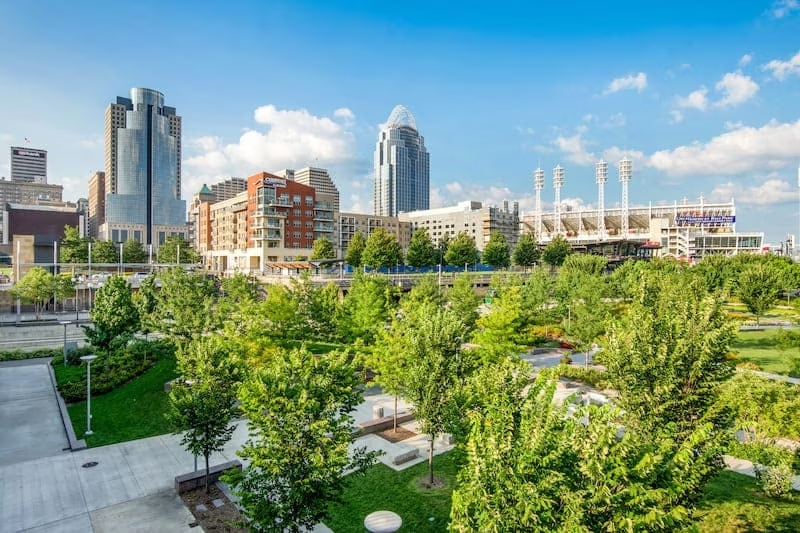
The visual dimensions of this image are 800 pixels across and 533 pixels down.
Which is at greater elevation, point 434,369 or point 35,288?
point 35,288

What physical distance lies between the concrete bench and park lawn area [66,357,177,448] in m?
9.76

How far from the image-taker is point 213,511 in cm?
1577

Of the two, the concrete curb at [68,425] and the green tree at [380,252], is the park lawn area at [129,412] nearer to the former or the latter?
the concrete curb at [68,425]

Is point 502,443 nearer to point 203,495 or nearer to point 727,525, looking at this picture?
point 727,525

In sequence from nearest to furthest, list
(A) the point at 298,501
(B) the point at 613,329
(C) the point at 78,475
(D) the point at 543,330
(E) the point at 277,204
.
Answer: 1. (A) the point at 298,501
2. (B) the point at 613,329
3. (C) the point at 78,475
4. (D) the point at 543,330
5. (E) the point at 277,204

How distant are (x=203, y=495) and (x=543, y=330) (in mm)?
38956

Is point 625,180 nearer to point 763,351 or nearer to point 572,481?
→ point 763,351

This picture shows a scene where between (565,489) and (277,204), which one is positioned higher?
(277,204)

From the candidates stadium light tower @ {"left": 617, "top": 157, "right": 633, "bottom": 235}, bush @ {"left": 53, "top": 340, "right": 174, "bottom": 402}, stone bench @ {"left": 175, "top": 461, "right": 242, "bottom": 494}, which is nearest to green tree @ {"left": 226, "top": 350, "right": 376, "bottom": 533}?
stone bench @ {"left": 175, "top": 461, "right": 242, "bottom": 494}

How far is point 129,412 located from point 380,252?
63584mm

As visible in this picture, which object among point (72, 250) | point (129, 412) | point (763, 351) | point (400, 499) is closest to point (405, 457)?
point (400, 499)

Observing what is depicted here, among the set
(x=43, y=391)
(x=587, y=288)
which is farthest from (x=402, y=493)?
(x=587, y=288)

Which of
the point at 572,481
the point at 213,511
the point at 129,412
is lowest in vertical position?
the point at 213,511

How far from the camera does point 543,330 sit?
161 feet
